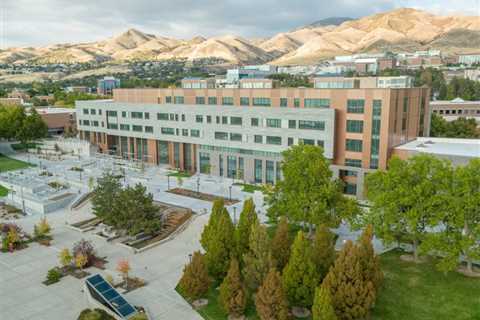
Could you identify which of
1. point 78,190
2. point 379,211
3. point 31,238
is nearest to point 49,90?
point 78,190

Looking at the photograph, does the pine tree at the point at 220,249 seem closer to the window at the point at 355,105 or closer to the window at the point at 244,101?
the window at the point at 355,105

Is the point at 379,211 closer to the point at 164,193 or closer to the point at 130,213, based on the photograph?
the point at 130,213

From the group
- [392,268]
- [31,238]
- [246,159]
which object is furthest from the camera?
[246,159]

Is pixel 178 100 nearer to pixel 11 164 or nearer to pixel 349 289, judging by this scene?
pixel 11 164

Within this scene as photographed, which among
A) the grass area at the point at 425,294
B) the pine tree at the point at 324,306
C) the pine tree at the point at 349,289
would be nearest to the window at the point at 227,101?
the grass area at the point at 425,294

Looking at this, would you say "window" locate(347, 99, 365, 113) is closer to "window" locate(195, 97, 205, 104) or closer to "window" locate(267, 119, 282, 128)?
"window" locate(267, 119, 282, 128)

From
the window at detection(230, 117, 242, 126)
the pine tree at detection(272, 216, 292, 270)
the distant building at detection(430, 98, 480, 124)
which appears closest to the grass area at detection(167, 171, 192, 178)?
the window at detection(230, 117, 242, 126)

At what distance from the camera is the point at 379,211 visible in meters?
29.0

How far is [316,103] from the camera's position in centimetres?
4962

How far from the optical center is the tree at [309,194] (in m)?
31.7

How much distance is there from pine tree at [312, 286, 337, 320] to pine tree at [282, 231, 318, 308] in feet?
8.09

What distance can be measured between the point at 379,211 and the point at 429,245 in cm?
412

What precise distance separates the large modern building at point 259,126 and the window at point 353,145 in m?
0.12

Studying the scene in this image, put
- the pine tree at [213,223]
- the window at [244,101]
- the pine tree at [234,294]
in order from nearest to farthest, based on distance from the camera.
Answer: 1. the pine tree at [234,294]
2. the pine tree at [213,223]
3. the window at [244,101]
